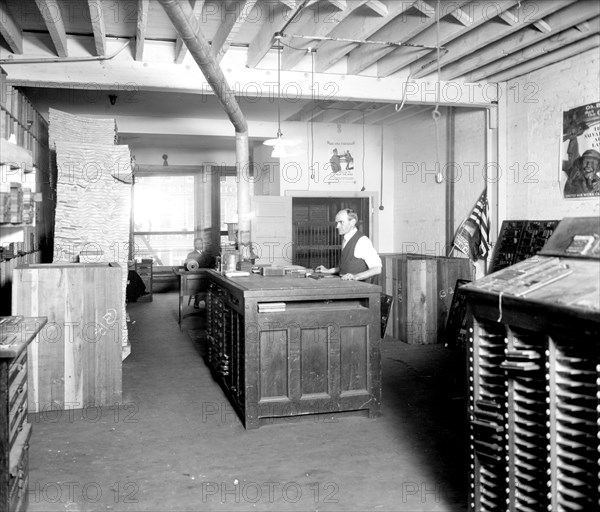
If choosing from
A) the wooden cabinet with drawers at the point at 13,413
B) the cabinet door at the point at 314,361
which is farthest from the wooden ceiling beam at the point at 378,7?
the wooden cabinet with drawers at the point at 13,413

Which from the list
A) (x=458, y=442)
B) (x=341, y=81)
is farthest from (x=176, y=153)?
(x=458, y=442)

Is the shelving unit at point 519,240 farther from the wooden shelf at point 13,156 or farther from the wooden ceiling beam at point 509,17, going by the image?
the wooden shelf at point 13,156

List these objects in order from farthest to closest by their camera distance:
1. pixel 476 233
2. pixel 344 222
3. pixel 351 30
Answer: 1. pixel 476 233
2. pixel 344 222
3. pixel 351 30

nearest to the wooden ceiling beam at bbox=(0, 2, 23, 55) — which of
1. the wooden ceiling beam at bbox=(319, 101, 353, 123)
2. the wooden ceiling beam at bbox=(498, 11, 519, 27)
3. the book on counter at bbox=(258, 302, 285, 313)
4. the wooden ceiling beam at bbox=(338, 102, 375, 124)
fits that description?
the book on counter at bbox=(258, 302, 285, 313)

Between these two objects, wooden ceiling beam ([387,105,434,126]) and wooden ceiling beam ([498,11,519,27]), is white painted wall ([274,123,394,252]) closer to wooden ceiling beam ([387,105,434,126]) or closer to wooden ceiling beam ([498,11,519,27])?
wooden ceiling beam ([387,105,434,126])

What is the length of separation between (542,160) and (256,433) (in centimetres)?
414

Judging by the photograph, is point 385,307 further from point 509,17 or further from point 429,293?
point 509,17

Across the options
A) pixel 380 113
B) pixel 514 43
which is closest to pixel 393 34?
pixel 514 43

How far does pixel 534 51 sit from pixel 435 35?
3.37 ft

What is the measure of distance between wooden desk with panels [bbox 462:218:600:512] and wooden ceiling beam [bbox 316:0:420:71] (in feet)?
8.77

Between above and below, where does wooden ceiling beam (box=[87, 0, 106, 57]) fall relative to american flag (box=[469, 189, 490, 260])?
above

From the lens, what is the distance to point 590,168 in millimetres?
5375

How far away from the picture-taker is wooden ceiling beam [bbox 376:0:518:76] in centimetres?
461

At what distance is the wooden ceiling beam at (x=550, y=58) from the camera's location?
17.0ft
